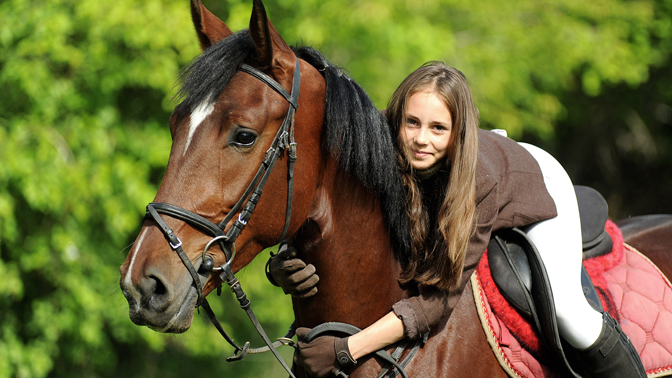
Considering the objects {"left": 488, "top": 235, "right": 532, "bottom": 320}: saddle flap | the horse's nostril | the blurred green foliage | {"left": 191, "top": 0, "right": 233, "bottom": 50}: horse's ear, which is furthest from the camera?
the blurred green foliage

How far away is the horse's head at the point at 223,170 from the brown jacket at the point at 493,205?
0.56 m

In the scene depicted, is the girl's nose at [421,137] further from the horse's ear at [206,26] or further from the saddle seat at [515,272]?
the horse's ear at [206,26]

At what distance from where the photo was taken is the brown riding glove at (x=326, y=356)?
1954 millimetres

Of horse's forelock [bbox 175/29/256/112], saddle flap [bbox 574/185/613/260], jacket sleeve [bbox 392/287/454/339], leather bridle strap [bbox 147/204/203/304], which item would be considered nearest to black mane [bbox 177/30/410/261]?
horse's forelock [bbox 175/29/256/112]

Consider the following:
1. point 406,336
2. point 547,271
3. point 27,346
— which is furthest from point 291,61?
point 27,346

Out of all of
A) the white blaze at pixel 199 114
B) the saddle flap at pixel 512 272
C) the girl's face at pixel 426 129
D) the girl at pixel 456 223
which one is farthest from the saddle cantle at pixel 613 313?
the white blaze at pixel 199 114

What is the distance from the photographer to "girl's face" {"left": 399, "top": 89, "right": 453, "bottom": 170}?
78.6 inches

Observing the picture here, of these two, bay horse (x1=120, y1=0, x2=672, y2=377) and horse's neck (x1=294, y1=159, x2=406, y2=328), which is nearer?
bay horse (x1=120, y1=0, x2=672, y2=377)

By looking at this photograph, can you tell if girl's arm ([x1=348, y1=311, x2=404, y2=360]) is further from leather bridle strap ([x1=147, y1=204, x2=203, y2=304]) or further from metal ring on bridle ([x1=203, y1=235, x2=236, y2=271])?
leather bridle strap ([x1=147, y1=204, x2=203, y2=304])

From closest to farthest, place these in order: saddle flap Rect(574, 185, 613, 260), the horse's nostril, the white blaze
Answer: the horse's nostril, the white blaze, saddle flap Rect(574, 185, 613, 260)

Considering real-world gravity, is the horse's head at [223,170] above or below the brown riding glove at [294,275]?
above

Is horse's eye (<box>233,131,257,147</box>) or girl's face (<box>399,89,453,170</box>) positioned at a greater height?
girl's face (<box>399,89,453,170</box>)

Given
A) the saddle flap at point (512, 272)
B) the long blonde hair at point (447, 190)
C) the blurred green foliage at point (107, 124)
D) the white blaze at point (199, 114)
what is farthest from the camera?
the blurred green foliage at point (107, 124)

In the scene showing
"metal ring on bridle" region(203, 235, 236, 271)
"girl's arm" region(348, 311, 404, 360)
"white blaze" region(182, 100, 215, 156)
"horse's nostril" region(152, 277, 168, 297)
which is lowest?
"girl's arm" region(348, 311, 404, 360)
